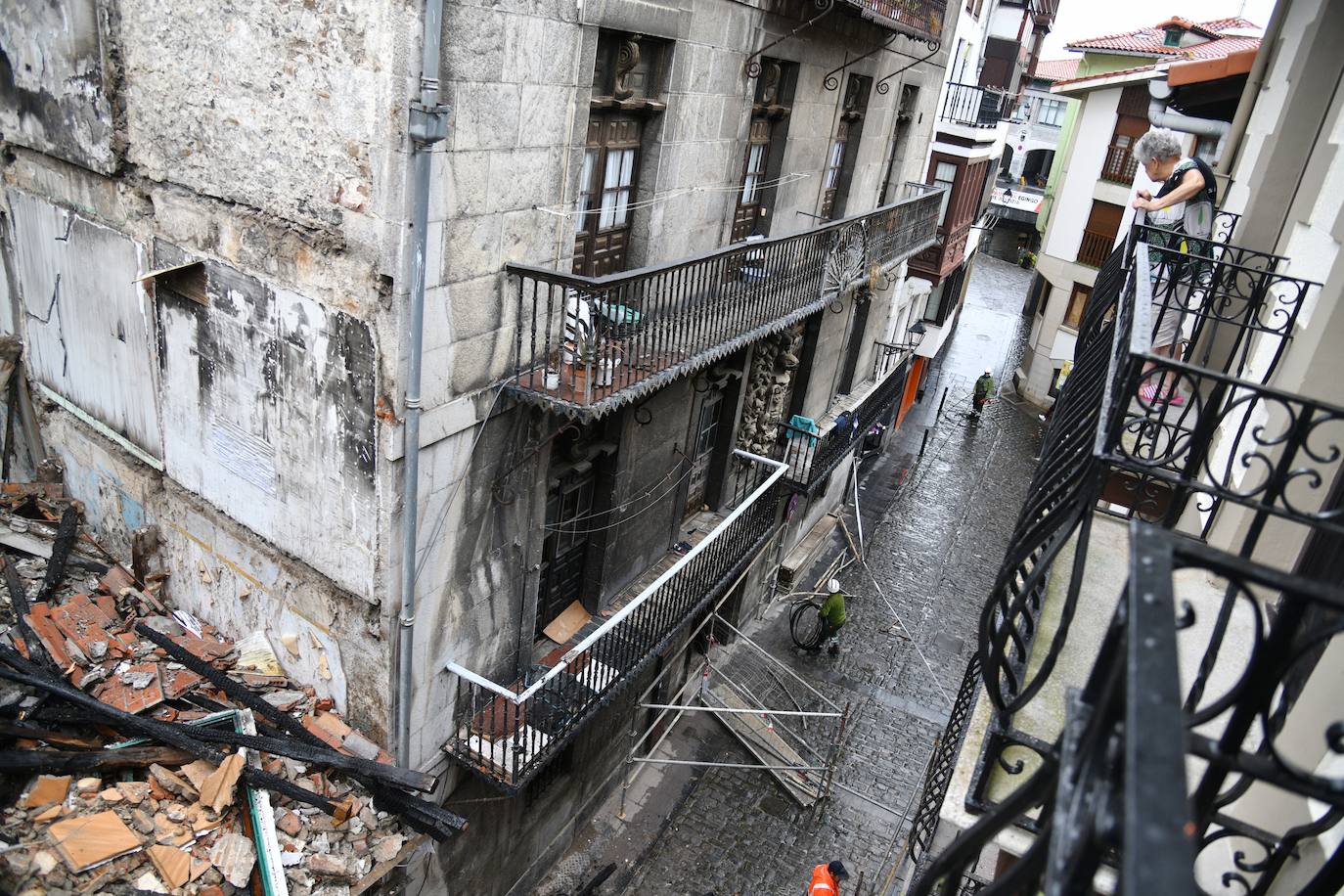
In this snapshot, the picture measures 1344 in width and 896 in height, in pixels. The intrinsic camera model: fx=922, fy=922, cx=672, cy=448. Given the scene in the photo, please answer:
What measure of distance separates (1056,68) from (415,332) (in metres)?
Answer: 63.5

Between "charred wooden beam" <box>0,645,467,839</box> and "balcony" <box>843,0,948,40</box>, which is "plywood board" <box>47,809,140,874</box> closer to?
"charred wooden beam" <box>0,645,467,839</box>

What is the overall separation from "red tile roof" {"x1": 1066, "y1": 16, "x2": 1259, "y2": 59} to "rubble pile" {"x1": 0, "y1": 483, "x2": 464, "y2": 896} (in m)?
23.8

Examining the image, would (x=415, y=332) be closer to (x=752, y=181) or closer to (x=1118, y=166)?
(x=752, y=181)

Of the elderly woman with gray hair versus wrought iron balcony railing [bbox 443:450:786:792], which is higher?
the elderly woman with gray hair

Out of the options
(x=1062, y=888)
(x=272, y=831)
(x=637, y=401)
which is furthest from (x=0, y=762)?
(x=1062, y=888)

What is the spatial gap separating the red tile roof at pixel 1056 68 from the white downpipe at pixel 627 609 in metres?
52.1

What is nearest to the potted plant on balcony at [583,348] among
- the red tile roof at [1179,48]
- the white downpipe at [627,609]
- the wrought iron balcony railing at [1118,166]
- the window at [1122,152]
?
the white downpipe at [627,609]

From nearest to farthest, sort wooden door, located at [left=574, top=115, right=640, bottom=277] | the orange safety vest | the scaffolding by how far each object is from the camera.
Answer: wooden door, located at [left=574, top=115, right=640, bottom=277] < the orange safety vest < the scaffolding

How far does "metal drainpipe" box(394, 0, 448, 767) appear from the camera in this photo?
6.99m

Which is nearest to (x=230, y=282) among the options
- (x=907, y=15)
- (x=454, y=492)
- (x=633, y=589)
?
(x=454, y=492)

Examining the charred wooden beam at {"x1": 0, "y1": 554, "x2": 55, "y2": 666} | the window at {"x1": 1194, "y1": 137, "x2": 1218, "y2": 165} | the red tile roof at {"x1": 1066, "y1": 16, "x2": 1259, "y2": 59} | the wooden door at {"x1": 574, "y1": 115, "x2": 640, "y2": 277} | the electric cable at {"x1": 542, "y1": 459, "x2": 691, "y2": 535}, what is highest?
the red tile roof at {"x1": 1066, "y1": 16, "x2": 1259, "y2": 59}

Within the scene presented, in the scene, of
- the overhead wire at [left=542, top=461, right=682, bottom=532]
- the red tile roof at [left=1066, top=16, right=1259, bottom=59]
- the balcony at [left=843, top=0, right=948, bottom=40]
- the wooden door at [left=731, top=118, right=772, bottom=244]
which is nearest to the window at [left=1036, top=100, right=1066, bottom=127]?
the red tile roof at [left=1066, top=16, right=1259, bottom=59]

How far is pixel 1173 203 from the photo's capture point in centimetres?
829

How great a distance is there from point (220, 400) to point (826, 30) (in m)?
9.77
